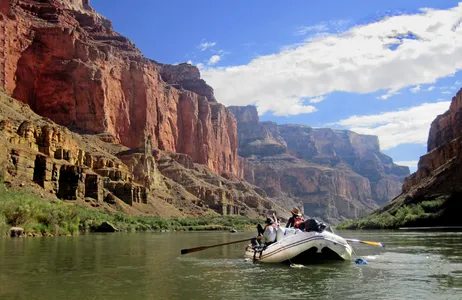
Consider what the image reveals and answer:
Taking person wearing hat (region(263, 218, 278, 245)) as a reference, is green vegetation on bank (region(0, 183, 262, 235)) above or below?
above

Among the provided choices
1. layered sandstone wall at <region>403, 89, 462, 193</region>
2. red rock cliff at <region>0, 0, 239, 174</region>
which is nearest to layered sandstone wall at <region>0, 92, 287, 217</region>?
red rock cliff at <region>0, 0, 239, 174</region>

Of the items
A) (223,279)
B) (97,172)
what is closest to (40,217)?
(223,279)

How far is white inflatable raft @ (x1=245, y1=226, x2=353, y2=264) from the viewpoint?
72.9 ft

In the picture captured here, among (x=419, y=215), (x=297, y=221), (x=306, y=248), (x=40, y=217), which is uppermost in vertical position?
(x=419, y=215)

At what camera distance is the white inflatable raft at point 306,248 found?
72.9ft

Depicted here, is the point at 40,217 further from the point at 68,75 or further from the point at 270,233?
the point at 68,75

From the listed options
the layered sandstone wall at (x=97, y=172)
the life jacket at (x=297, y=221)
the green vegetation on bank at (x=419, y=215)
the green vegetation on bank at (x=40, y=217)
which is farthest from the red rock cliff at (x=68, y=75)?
the life jacket at (x=297, y=221)

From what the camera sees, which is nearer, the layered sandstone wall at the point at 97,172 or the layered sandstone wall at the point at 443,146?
the layered sandstone wall at the point at 97,172

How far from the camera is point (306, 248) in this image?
2225 cm

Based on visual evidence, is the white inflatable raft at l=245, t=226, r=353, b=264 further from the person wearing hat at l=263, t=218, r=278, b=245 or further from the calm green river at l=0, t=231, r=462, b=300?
the person wearing hat at l=263, t=218, r=278, b=245

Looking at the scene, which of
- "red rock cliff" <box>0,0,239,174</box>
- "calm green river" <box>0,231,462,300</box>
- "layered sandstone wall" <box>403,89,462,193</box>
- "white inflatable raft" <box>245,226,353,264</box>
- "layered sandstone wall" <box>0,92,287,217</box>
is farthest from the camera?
"red rock cliff" <box>0,0,239,174</box>

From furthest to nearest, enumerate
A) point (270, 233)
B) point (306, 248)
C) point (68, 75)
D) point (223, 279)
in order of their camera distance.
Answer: point (68, 75), point (270, 233), point (306, 248), point (223, 279)

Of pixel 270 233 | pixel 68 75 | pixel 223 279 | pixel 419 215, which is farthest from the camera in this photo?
pixel 68 75

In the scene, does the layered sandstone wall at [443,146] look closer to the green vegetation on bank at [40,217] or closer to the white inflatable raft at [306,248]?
the green vegetation on bank at [40,217]
